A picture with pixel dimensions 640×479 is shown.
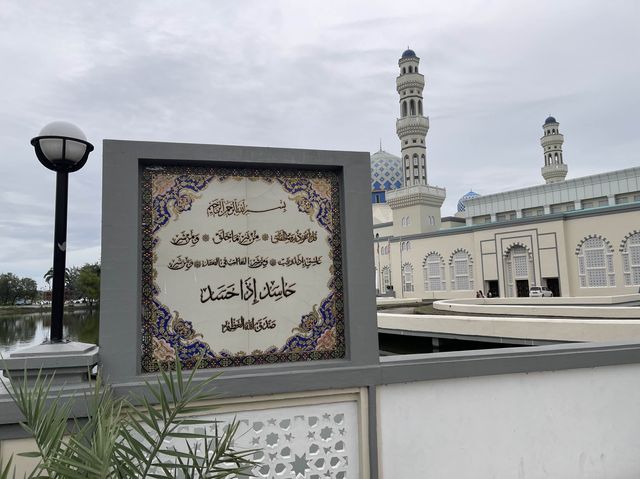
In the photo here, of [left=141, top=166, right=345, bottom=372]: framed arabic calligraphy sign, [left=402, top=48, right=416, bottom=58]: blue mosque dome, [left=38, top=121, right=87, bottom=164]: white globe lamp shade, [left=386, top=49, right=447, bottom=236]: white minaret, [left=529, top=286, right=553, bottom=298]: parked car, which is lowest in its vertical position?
[left=529, top=286, right=553, bottom=298]: parked car

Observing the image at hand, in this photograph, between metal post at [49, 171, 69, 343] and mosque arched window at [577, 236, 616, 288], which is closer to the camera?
metal post at [49, 171, 69, 343]

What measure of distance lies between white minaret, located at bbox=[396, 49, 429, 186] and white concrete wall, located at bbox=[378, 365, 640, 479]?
30.2 metres

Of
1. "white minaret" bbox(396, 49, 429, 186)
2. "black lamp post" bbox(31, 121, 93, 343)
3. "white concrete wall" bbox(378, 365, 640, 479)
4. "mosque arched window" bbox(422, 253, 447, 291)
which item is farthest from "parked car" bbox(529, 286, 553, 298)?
"black lamp post" bbox(31, 121, 93, 343)

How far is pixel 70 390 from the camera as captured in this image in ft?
7.20

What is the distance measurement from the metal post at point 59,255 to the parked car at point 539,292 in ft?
80.0

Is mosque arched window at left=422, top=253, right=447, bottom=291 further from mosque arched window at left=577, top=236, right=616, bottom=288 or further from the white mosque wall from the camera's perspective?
mosque arched window at left=577, top=236, right=616, bottom=288

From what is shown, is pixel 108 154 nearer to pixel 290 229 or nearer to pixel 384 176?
pixel 290 229

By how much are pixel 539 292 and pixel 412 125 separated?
47.3ft

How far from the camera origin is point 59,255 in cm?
259

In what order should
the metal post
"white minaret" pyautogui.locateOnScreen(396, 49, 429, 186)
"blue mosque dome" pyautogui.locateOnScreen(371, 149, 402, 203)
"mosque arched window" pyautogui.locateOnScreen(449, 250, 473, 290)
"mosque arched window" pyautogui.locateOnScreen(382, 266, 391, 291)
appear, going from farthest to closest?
"blue mosque dome" pyautogui.locateOnScreen(371, 149, 402, 203) < "mosque arched window" pyautogui.locateOnScreen(382, 266, 391, 291) < "white minaret" pyautogui.locateOnScreen(396, 49, 429, 186) < "mosque arched window" pyautogui.locateOnScreen(449, 250, 473, 290) < the metal post

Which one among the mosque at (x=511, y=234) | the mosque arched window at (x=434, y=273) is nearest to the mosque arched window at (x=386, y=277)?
the mosque at (x=511, y=234)

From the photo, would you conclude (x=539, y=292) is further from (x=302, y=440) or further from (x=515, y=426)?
(x=302, y=440)

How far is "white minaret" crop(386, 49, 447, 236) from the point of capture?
105ft

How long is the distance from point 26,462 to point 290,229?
5.76ft
